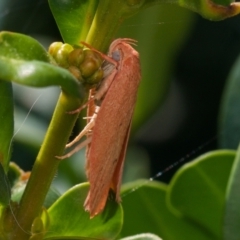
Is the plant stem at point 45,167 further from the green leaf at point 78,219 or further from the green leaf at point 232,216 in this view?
the green leaf at point 232,216

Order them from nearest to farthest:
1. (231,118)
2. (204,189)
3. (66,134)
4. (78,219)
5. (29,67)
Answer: (29,67)
(66,134)
(78,219)
(204,189)
(231,118)

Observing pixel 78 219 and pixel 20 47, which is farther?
pixel 78 219

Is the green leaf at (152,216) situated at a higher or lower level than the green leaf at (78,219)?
lower

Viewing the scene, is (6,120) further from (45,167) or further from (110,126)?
(110,126)

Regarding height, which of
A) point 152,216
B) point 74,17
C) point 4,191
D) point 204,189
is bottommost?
point 152,216

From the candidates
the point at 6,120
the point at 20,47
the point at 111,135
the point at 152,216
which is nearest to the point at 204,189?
the point at 152,216

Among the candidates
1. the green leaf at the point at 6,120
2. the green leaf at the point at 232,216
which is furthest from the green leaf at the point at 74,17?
the green leaf at the point at 232,216
